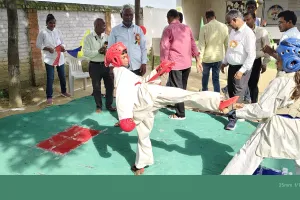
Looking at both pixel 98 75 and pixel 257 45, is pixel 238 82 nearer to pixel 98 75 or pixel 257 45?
pixel 257 45

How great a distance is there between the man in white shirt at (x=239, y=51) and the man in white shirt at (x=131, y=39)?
4.83 feet

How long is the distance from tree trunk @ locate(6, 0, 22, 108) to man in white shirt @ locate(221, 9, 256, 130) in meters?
4.14

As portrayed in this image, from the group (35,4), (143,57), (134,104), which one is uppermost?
(35,4)

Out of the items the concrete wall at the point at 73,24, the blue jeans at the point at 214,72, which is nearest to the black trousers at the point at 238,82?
the blue jeans at the point at 214,72

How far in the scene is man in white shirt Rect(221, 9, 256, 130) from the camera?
173 inches

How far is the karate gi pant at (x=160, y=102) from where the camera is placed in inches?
105

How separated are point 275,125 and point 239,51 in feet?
7.13

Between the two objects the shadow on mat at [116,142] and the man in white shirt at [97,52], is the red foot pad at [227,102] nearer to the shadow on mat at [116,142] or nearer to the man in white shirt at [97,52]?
A: the shadow on mat at [116,142]

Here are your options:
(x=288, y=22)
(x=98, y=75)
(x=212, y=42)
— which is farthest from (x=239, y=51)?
(x=98, y=75)

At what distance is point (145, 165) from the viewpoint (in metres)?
3.49

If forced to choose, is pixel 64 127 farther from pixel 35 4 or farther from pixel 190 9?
pixel 190 9

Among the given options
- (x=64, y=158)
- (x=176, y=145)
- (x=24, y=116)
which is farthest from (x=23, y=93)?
(x=176, y=145)

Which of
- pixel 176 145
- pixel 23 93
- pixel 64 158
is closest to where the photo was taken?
pixel 64 158

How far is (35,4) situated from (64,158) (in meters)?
5.29
